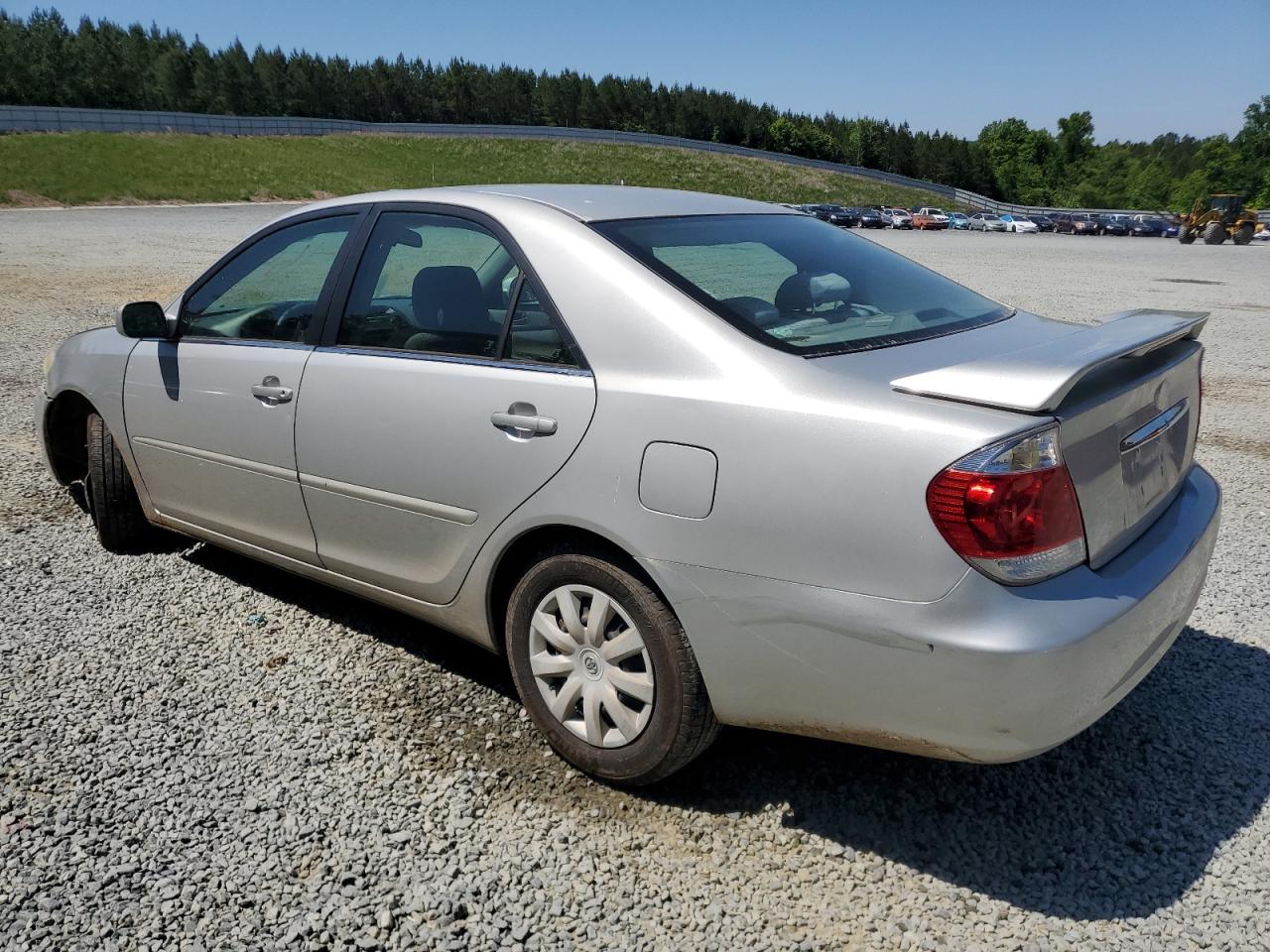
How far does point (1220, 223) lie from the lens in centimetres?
3772

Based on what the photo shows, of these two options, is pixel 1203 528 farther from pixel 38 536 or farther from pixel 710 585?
pixel 38 536

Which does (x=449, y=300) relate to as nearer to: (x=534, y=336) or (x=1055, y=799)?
(x=534, y=336)

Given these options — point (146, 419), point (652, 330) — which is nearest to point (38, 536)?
point (146, 419)

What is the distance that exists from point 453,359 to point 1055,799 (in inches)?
84.4

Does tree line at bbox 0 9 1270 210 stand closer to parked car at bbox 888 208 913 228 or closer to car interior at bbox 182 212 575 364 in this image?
parked car at bbox 888 208 913 228

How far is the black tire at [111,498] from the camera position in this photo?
13.9ft

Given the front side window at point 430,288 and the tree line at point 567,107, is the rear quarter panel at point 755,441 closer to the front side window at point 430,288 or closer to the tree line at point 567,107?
the front side window at point 430,288

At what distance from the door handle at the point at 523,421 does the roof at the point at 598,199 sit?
63cm

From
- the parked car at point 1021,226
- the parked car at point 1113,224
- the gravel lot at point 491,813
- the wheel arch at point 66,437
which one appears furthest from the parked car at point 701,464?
the parked car at point 1021,226

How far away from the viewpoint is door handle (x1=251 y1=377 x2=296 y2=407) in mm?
3301

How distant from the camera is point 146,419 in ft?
13.0

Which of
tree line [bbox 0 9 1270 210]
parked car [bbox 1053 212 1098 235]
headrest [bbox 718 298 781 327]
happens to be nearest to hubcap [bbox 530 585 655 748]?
headrest [bbox 718 298 781 327]

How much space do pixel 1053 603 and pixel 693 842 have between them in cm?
111

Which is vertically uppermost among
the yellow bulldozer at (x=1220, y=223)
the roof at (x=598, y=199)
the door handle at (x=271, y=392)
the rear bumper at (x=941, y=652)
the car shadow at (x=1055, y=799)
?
the roof at (x=598, y=199)
